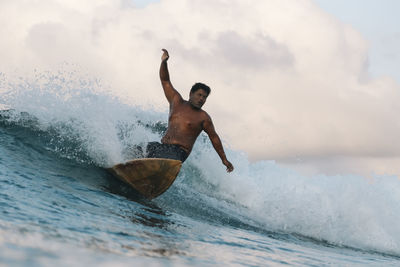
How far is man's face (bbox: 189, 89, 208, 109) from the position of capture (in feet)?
19.5

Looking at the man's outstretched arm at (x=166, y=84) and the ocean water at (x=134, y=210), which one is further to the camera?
the man's outstretched arm at (x=166, y=84)

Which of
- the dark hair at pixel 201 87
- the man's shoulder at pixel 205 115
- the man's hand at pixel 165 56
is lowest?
the man's shoulder at pixel 205 115

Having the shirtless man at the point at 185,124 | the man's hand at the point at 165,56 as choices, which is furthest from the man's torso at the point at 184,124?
the man's hand at the point at 165,56

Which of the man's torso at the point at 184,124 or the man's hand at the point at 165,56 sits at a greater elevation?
the man's hand at the point at 165,56

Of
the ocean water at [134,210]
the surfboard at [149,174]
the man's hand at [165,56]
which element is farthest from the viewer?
the man's hand at [165,56]

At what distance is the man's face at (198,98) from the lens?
5.95 m

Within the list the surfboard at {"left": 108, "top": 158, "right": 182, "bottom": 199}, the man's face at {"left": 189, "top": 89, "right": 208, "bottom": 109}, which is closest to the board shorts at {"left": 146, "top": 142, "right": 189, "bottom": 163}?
the surfboard at {"left": 108, "top": 158, "right": 182, "bottom": 199}

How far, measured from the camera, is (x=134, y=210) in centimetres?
530

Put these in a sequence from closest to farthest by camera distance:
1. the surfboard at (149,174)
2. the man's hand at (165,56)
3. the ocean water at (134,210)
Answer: the ocean water at (134,210)
the surfboard at (149,174)
the man's hand at (165,56)

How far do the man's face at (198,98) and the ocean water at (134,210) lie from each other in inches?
46.3

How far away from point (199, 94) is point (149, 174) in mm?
1304

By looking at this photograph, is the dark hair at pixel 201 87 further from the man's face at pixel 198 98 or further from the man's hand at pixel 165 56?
the man's hand at pixel 165 56

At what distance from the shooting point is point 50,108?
8664 millimetres

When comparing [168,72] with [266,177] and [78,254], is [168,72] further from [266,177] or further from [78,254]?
[266,177]
